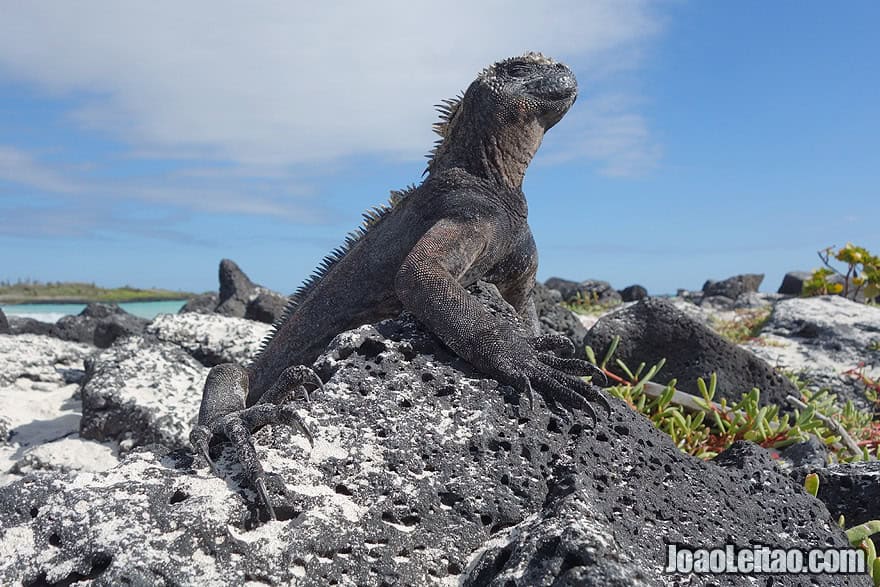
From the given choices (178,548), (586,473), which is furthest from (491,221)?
(178,548)

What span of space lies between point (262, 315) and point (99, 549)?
8100mm

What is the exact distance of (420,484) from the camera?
1853mm

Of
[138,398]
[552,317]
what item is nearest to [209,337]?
[138,398]

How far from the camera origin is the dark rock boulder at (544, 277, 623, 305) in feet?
46.0

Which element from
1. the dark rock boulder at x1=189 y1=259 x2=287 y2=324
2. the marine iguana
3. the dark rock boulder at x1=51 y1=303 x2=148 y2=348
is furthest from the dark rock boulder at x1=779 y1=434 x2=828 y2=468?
the dark rock boulder at x1=189 y1=259 x2=287 y2=324

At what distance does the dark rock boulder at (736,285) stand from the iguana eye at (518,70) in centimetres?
1664

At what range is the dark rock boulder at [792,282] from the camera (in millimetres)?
18359

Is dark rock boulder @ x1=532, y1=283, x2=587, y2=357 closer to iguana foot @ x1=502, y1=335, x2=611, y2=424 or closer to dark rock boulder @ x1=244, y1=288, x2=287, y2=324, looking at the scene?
iguana foot @ x1=502, y1=335, x2=611, y2=424

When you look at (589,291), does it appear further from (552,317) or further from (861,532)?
(861,532)

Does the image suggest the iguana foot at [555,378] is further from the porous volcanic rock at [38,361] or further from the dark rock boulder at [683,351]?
the porous volcanic rock at [38,361]

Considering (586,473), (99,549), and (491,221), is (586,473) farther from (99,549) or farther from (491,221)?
(491,221)

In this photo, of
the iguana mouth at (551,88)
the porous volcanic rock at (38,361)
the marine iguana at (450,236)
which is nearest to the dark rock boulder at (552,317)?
the marine iguana at (450,236)

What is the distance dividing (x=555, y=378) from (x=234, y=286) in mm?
10929

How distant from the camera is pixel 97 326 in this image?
8.78 meters
